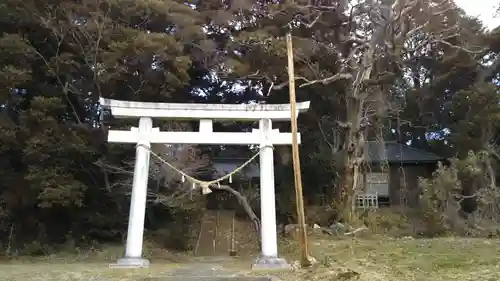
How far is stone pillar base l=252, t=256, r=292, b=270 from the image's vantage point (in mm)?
9109

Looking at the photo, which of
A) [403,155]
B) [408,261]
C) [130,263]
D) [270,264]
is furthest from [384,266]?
[403,155]

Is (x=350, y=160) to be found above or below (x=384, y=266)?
above

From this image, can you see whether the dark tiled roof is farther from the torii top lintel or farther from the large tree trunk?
the torii top lintel

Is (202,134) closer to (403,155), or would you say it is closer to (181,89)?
(181,89)

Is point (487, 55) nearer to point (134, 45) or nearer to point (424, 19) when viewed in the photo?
point (424, 19)

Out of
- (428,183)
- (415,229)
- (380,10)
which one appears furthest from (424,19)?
(415,229)

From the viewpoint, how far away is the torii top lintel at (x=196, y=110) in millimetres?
10086

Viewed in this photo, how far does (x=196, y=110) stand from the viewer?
10.2 metres

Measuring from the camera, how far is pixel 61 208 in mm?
15406

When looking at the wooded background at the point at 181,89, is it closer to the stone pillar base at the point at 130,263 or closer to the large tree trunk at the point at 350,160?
the large tree trunk at the point at 350,160

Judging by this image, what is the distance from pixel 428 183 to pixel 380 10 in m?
6.15

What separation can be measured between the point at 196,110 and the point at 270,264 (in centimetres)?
373

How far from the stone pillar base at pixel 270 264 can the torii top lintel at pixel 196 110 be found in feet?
10.3

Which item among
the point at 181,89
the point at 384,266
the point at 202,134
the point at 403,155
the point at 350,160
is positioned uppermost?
the point at 181,89
